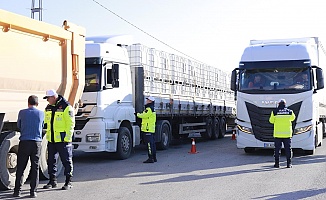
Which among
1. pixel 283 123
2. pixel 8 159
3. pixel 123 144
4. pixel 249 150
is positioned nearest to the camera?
pixel 8 159

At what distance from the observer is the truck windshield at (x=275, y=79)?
13492 mm

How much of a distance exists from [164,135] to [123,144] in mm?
3260

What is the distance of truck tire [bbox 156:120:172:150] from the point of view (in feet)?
52.0

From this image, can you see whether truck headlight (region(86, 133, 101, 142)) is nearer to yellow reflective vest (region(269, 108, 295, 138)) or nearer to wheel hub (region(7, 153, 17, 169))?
wheel hub (region(7, 153, 17, 169))

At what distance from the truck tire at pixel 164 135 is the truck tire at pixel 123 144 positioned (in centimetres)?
235

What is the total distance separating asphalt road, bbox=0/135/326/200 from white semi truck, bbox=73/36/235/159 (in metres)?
0.82

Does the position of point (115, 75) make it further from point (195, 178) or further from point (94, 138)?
point (195, 178)

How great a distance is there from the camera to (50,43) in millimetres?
9680

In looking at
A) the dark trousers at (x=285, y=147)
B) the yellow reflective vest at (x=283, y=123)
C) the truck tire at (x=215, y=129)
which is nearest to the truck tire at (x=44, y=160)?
the dark trousers at (x=285, y=147)

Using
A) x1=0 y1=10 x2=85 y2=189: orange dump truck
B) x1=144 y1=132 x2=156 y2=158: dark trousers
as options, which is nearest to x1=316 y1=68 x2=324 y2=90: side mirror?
x1=144 y1=132 x2=156 y2=158: dark trousers

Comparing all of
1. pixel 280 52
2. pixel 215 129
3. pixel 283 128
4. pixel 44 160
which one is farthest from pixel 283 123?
pixel 215 129

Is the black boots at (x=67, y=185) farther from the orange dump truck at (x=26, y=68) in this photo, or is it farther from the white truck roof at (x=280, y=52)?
the white truck roof at (x=280, y=52)

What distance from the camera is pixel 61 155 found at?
8.75 metres

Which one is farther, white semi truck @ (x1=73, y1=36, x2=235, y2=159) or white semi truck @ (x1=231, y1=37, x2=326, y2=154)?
white semi truck @ (x1=231, y1=37, x2=326, y2=154)
